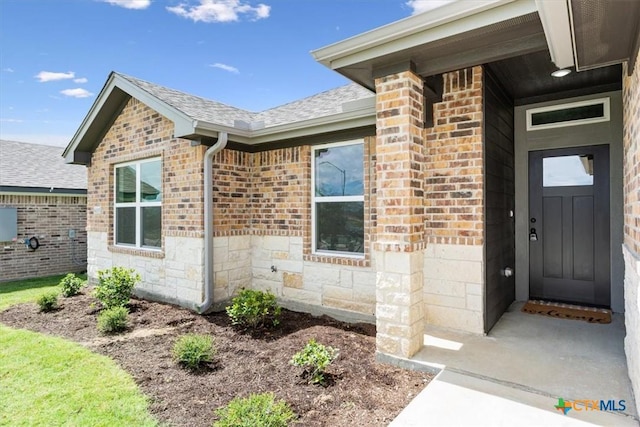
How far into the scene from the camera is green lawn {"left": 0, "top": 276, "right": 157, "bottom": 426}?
2805mm

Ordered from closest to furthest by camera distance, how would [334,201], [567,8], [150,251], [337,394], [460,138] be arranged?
[567,8], [337,394], [460,138], [334,201], [150,251]

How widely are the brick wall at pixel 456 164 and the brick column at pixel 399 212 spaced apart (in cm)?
70

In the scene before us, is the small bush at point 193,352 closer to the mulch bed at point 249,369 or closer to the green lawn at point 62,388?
the mulch bed at point 249,369

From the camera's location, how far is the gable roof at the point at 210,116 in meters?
4.95

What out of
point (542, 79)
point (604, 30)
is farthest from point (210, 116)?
point (604, 30)

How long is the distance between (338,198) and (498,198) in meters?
2.24

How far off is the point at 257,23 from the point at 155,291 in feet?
23.9

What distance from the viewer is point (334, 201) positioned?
17.8 feet

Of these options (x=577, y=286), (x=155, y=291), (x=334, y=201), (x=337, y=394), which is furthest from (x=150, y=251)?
(x=577, y=286)

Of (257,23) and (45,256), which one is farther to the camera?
(45,256)

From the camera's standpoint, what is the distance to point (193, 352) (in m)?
3.71

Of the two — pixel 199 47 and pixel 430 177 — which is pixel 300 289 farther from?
pixel 199 47

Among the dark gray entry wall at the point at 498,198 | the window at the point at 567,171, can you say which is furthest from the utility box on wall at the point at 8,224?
the window at the point at 567,171

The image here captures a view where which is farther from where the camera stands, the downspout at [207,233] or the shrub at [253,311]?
the downspout at [207,233]
